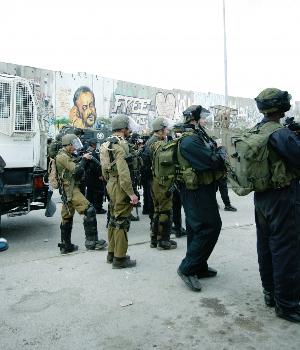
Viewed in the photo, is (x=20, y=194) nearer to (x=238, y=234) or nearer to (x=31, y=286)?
(x=31, y=286)

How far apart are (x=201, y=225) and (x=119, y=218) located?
46.1 inches

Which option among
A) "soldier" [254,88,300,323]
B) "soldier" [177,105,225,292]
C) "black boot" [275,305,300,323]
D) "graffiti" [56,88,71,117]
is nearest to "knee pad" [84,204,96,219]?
"soldier" [177,105,225,292]

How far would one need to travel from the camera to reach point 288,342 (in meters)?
2.80

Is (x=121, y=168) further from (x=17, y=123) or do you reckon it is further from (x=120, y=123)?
(x=17, y=123)

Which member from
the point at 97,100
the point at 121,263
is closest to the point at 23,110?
the point at 121,263

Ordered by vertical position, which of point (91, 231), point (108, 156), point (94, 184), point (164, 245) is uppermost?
point (108, 156)

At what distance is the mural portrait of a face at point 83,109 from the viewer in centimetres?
1675

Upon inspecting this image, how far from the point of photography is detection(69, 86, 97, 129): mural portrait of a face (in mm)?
16750

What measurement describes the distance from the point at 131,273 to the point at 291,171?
2.17 m

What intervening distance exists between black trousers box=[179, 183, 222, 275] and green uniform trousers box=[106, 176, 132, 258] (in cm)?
95

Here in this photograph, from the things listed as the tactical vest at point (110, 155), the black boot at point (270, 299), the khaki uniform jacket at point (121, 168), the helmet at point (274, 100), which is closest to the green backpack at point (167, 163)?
the khaki uniform jacket at point (121, 168)

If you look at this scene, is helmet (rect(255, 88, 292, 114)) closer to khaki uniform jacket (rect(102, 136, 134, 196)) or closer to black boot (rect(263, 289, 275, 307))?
black boot (rect(263, 289, 275, 307))

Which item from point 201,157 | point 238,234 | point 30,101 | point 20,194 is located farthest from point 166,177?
point 30,101

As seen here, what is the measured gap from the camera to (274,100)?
10.4ft
